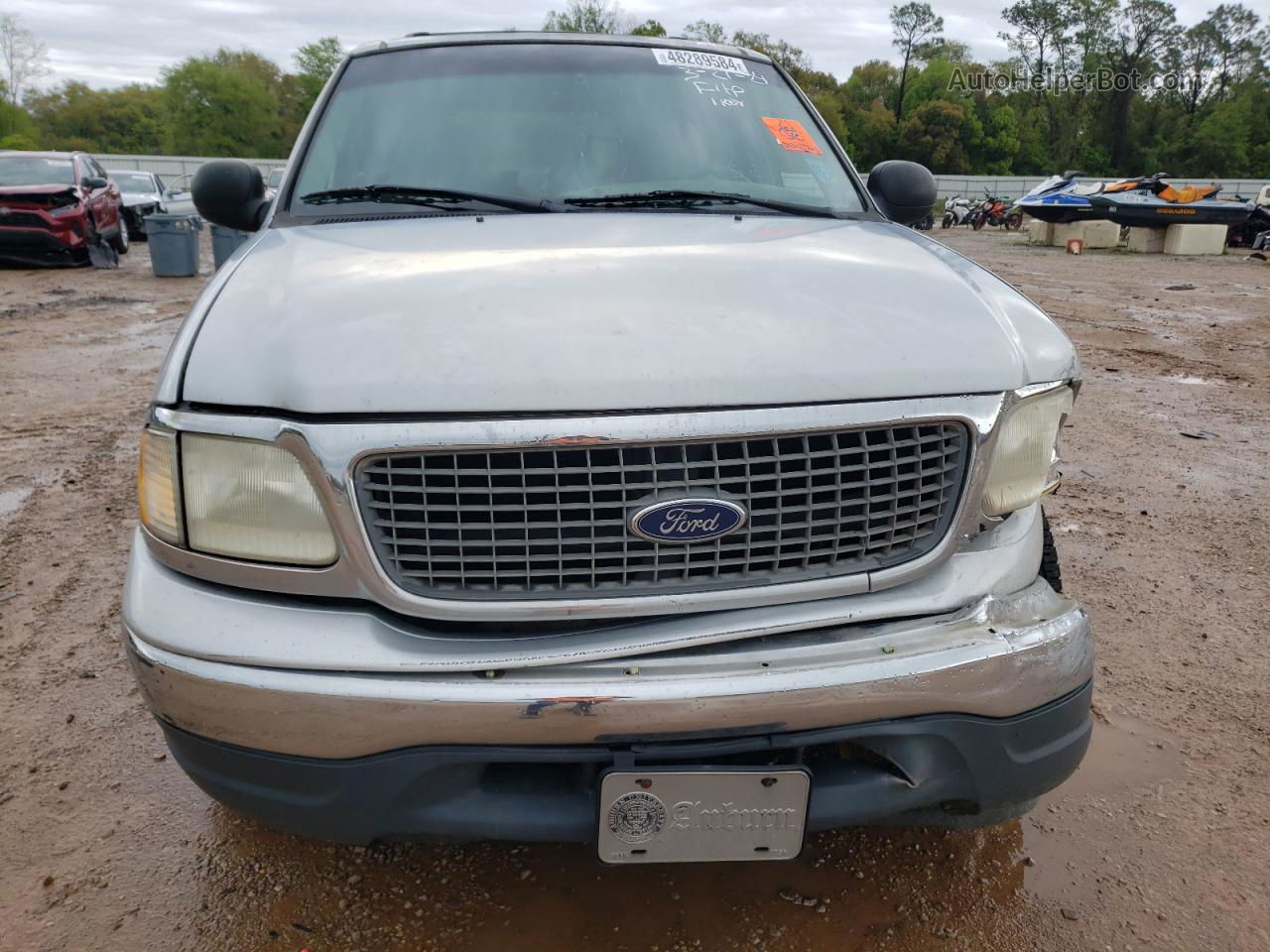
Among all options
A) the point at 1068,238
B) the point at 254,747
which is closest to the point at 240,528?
the point at 254,747

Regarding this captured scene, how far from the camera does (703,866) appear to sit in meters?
2.15

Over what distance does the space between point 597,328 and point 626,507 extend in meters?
0.32

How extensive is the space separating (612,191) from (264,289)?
1094 mm

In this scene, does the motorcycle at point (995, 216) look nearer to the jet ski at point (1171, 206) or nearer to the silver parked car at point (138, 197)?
the jet ski at point (1171, 206)

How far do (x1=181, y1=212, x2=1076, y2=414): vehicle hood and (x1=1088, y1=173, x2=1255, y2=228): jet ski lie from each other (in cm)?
2152

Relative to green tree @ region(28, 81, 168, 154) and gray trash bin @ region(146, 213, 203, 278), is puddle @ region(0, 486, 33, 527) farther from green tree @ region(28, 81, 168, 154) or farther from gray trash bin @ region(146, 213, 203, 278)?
green tree @ region(28, 81, 168, 154)

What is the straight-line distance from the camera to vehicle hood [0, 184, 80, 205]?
12.9m

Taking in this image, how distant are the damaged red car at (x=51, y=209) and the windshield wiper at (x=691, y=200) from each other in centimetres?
1343

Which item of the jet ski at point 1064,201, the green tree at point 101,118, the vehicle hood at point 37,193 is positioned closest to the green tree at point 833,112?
the jet ski at point 1064,201

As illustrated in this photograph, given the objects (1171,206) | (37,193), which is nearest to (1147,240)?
(1171,206)

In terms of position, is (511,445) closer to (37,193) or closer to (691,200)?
(691,200)

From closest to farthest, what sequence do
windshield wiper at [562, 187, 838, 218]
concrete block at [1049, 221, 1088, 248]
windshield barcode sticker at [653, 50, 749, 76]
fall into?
windshield wiper at [562, 187, 838, 218] → windshield barcode sticker at [653, 50, 749, 76] → concrete block at [1049, 221, 1088, 248]

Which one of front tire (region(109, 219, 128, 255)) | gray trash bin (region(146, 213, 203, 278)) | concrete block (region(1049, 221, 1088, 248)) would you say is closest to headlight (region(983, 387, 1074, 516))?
gray trash bin (region(146, 213, 203, 278))

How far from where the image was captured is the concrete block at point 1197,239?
66.0ft
